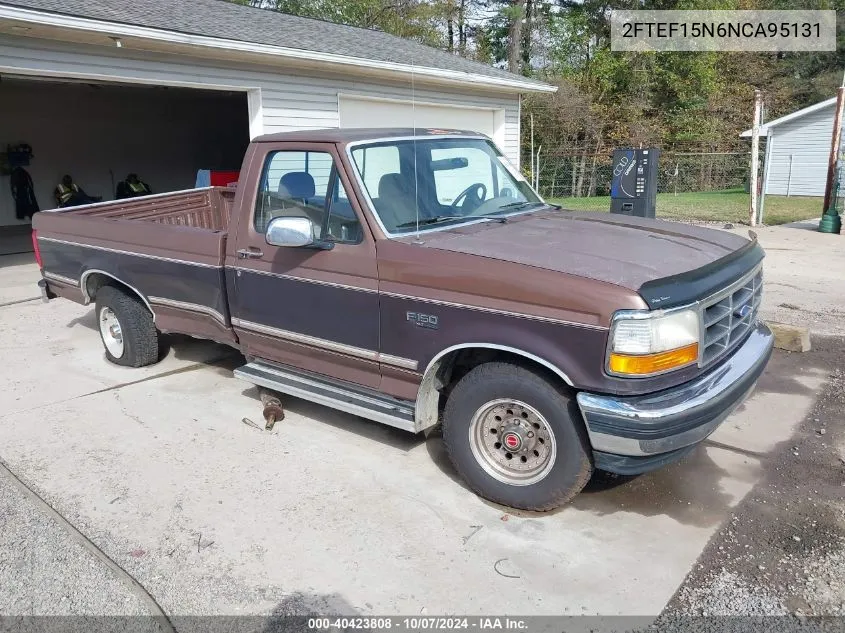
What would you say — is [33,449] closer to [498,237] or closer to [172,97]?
[498,237]

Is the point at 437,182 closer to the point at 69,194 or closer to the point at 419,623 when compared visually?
the point at 419,623

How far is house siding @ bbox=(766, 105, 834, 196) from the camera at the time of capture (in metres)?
27.3

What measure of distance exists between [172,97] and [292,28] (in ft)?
27.5

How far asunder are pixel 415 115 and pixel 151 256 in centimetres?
915

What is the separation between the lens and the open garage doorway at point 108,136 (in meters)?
16.8

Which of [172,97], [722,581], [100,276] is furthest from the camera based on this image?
[172,97]

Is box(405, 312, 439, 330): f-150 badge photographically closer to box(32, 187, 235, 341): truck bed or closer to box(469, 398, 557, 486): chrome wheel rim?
box(469, 398, 557, 486): chrome wheel rim

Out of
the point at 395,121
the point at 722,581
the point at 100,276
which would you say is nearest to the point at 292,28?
the point at 395,121

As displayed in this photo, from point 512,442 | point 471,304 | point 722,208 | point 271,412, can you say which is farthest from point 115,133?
point 512,442

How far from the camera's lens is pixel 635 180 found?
11.5m

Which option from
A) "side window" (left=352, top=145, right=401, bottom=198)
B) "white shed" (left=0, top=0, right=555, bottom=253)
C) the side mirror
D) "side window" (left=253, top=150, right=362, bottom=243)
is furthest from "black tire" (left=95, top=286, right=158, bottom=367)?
"white shed" (left=0, top=0, right=555, bottom=253)

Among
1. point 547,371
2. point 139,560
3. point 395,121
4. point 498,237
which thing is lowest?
point 139,560

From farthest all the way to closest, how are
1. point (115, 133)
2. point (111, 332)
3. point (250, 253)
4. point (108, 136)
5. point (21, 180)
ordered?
point (115, 133), point (108, 136), point (21, 180), point (111, 332), point (250, 253)

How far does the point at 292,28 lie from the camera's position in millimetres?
12586
